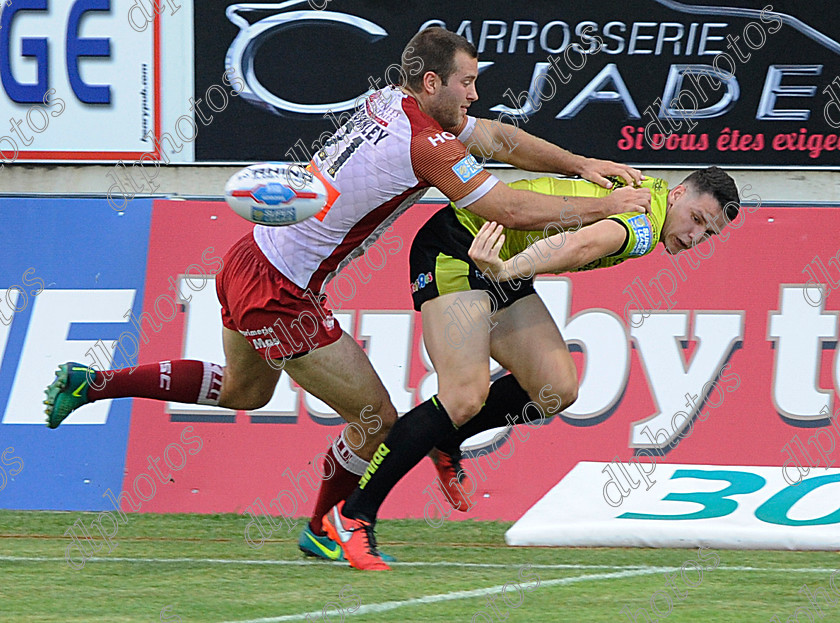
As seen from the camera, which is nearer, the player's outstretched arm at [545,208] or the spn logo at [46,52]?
the player's outstretched arm at [545,208]

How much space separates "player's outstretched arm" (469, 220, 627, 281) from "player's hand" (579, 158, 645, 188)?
17.6 inches

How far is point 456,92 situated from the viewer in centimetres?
454

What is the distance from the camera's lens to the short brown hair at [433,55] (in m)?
4.47

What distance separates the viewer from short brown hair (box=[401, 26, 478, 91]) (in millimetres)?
4469

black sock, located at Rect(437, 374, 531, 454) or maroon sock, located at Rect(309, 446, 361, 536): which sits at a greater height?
black sock, located at Rect(437, 374, 531, 454)

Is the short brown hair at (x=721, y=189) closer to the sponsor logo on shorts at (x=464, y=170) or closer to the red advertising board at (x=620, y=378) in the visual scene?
the sponsor logo on shorts at (x=464, y=170)

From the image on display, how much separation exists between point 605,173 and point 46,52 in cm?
448

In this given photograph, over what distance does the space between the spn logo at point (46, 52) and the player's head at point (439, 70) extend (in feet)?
13.0

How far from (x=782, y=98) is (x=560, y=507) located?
357cm

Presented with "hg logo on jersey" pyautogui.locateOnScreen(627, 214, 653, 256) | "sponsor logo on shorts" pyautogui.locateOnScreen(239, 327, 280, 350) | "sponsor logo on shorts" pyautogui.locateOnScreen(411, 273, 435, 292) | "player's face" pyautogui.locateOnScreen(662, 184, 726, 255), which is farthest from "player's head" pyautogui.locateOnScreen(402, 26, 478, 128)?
"sponsor logo on shorts" pyautogui.locateOnScreen(239, 327, 280, 350)

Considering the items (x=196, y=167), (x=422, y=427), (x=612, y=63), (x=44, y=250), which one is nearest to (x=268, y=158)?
(x=196, y=167)

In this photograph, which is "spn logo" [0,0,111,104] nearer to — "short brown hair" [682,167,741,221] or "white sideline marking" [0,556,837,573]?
"white sideline marking" [0,556,837,573]

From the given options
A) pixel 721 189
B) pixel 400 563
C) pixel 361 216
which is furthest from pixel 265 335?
pixel 721 189

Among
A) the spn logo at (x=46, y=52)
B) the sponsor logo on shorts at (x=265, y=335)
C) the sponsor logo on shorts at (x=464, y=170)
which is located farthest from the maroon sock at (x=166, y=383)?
the spn logo at (x=46, y=52)
